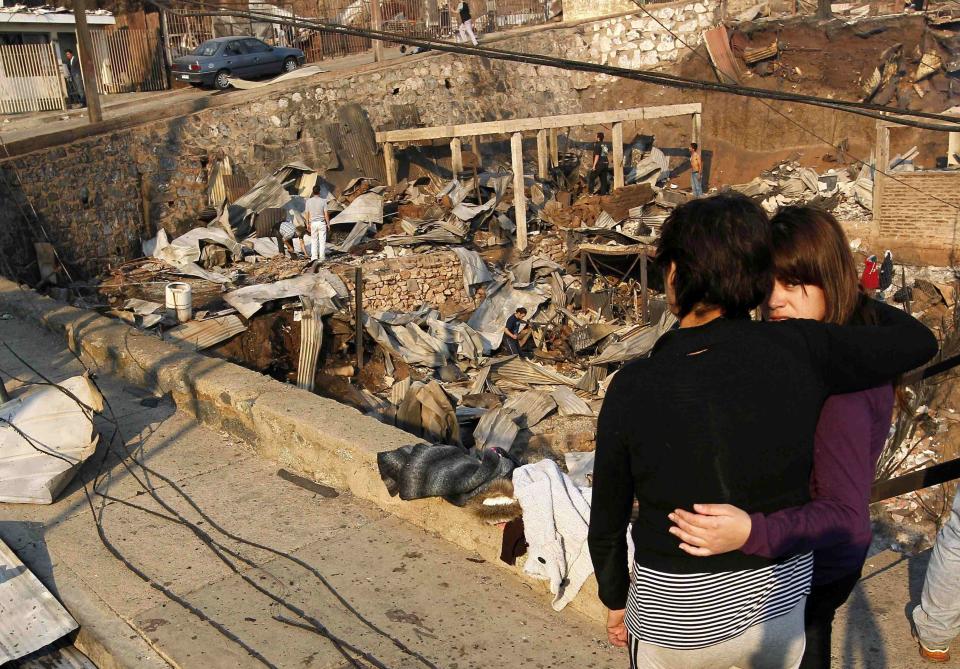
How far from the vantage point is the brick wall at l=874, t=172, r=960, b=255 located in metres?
18.8

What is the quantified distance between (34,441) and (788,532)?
14.2ft

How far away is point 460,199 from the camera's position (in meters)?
20.4

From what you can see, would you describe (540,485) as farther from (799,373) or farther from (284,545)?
(799,373)

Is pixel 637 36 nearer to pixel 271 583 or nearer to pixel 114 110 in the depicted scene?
→ pixel 114 110

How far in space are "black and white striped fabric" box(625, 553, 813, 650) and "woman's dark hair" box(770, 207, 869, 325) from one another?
0.62m

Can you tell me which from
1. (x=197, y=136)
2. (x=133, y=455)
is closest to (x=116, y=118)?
(x=197, y=136)

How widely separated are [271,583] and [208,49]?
22.6m

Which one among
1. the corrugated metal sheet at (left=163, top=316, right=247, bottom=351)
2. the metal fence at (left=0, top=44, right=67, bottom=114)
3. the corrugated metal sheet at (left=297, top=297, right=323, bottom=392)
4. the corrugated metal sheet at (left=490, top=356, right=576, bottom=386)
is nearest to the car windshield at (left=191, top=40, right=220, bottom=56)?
the metal fence at (left=0, top=44, right=67, bottom=114)

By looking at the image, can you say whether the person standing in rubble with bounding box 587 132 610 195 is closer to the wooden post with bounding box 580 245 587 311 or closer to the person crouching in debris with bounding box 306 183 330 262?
the wooden post with bounding box 580 245 587 311

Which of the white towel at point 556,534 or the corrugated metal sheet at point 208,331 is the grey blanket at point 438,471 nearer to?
the white towel at point 556,534

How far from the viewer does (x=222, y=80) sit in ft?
78.3

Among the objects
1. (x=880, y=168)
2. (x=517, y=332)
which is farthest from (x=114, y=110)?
(x=880, y=168)

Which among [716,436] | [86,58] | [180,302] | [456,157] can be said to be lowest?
[180,302]

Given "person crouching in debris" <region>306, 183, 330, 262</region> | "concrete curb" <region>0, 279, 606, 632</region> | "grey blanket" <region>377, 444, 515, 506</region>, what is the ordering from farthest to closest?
"person crouching in debris" <region>306, 183, 330, 262</region> → "concrete curb" <region>0, 279, 606, 632</region> → "grey blanket" <region>377, 444, 515, 506</region>
